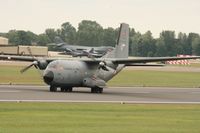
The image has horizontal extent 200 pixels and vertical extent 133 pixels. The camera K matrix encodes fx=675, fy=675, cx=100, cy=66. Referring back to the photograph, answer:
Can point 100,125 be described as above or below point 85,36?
below

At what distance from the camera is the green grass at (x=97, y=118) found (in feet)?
75.0

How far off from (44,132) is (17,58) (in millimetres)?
31544

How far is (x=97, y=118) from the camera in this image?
2695 centimetres

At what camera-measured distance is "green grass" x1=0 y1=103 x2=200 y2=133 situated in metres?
22.9

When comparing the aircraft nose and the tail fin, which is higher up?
the tail fin

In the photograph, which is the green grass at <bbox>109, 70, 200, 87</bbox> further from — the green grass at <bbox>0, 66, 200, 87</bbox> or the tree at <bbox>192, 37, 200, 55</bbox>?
the tree at <bbox>192, 37, 200, 55</bbox>

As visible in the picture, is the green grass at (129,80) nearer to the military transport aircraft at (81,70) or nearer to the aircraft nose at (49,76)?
the military transport aircraft at (81,70)

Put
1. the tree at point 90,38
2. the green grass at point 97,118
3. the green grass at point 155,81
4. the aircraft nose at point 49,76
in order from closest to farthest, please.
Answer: the green grass at point 97,118 → the aircraft nose at point 49,76 → the green grass at point 155,81 → the tree at point 90,38

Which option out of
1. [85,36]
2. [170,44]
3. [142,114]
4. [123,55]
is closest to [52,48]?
[85,36]

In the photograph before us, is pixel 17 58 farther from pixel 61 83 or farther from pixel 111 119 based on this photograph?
pixel 111 119

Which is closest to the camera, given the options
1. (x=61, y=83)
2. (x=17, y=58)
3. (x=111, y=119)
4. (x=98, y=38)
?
(x=111, y=119)

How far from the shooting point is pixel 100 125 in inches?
952

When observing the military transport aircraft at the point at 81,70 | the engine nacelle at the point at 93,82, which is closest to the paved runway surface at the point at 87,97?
the military transport aircraft at the point at 81,70

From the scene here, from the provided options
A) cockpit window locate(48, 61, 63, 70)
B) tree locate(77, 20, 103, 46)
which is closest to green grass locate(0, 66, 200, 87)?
cockpit window locate(48, 61, 63, 70)
